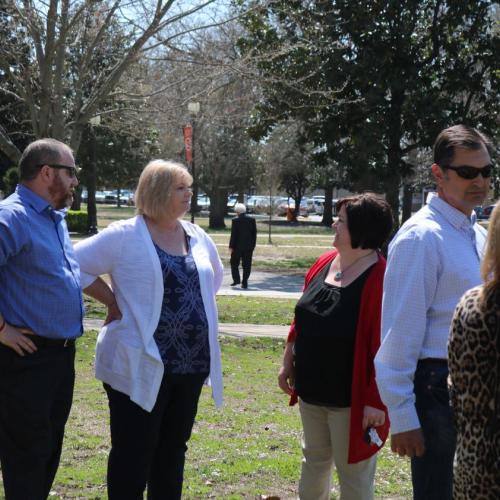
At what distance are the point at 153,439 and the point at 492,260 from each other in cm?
225

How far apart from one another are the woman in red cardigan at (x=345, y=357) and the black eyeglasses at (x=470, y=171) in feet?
2.42

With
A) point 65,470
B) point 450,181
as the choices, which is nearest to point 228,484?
point 65,470

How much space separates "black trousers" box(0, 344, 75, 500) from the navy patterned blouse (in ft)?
1.60

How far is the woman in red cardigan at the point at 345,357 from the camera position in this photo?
13.5 feet

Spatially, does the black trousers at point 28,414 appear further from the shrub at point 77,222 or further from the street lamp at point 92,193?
the shrub at point 77,222

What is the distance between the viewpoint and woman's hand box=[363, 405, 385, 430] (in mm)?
4070

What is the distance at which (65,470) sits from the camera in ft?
18.4

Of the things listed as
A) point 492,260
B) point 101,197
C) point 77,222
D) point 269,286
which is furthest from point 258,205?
point 492,260

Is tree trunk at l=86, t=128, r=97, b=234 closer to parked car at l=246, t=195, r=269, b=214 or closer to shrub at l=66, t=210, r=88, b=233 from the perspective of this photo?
shrub at l=66, t=210, r=88, b=233

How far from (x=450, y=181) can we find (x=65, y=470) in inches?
129

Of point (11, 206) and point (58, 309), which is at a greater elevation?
point (11, 206)

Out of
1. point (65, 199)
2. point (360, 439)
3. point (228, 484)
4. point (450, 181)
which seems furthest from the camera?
point (228, 484)

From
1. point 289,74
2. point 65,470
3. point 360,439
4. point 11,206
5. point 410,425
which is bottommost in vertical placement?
point 65,470

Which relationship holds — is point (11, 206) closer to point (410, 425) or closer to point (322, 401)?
point (322, 401)
